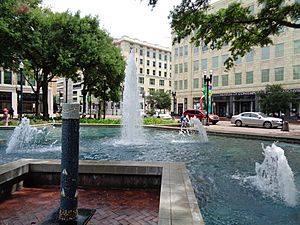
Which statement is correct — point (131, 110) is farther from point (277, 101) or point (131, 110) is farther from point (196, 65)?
point (196, 65)

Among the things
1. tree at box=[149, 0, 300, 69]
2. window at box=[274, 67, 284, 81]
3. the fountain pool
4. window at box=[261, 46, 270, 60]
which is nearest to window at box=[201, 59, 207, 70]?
window at box=[261, 46, 270, 60]

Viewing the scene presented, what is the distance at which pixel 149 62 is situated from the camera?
83750 millimetres

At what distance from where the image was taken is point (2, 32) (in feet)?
70.1

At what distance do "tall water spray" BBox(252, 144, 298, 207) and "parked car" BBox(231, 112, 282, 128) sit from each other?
18.7 m

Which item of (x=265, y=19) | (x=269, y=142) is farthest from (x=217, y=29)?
(x=269, y=142)

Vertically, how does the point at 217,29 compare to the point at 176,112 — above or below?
above

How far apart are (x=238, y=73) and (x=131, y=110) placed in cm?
3354

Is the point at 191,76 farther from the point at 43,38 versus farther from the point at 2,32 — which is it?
the point at 2,32

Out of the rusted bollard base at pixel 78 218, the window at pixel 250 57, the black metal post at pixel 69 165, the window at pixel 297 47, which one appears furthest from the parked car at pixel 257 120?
the black metal post at pixel 69 165

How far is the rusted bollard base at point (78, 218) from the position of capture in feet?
11.2

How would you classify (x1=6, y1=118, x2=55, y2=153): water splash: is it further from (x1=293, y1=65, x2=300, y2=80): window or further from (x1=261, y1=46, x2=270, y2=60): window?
(x1=261, y1=46, x2=270, y2=60): window

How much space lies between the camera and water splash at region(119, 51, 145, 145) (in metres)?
14.7

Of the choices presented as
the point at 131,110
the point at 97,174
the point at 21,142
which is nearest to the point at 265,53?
the point at 131,110

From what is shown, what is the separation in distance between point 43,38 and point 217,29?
57.3ft
